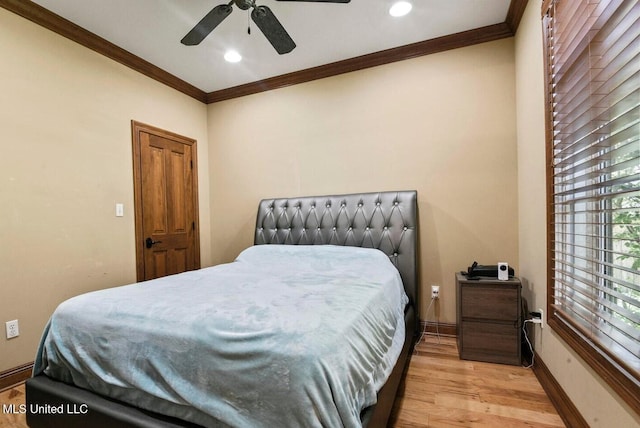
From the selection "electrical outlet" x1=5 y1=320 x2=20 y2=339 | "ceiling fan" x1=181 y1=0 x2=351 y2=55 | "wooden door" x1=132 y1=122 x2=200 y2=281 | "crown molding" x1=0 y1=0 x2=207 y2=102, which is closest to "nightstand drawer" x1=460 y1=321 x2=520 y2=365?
"ceiling fan" x1=181 y1=0 x2=351 y2=55

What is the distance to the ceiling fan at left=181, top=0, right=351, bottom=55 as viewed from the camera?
5.69ft

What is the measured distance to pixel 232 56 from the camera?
9.49 ft

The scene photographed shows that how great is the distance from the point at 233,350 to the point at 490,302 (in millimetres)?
1898

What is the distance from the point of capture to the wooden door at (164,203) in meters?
2.93

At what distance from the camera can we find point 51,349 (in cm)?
139

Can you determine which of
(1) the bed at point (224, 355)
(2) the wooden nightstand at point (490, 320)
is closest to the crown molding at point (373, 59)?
(2) the wooden nightstand at point (490, 320)

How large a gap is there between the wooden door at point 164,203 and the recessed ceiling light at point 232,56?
3.45 ft

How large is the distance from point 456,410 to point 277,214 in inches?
89.3

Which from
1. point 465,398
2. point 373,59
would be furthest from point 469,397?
point 373,59

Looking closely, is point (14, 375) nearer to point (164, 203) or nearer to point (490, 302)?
point (164, 203)

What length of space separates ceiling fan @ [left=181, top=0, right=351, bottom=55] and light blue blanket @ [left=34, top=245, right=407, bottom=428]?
63.5 inches

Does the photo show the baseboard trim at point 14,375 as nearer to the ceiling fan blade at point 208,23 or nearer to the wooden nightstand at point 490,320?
the ceiling fan blade at point 208,23

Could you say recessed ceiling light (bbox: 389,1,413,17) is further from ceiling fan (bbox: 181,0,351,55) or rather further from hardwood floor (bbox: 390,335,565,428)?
hardwood floor (bbox: 390,335,565,428)

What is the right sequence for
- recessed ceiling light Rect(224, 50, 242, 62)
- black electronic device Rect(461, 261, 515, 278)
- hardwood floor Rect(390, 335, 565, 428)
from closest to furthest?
hardwood floor Rect(390, 335, 565, 428), black electronic device Rect(461, 261, 515, 278), recessed ceiling light Rect(224, 50, 242, 62)
